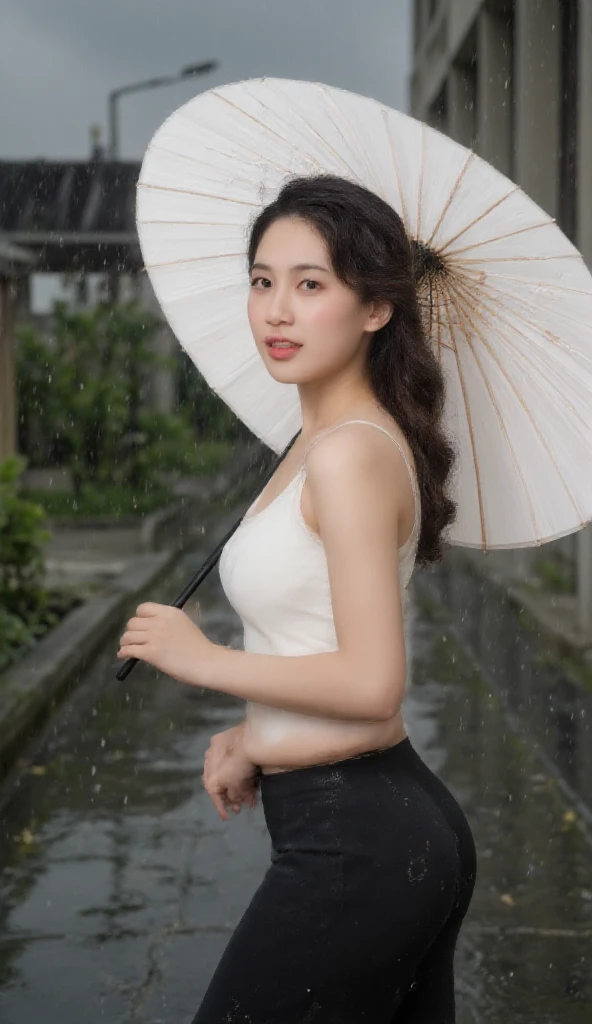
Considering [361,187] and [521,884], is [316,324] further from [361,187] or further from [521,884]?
[521,884]

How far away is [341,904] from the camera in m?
2.20

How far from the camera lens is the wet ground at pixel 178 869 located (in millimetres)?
4422

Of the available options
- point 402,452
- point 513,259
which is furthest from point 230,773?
point 513,259

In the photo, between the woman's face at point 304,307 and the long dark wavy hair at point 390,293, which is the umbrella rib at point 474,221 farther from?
the woman's face at point 304,307

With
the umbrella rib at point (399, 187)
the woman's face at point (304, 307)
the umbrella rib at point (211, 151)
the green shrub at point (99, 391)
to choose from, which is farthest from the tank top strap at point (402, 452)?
the green shrub at point (99, 391)

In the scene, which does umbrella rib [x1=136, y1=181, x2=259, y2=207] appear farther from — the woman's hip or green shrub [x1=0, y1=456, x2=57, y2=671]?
green shrub [x1=0, y1=456, x2=57, y2=671]

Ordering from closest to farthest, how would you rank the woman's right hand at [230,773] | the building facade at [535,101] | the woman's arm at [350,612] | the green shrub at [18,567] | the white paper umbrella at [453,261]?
the woman's arm at [350,612] → the woman's right hand at [230,773] → the white paper umbrella at [453,261] → the green shrub at [18,567] → the building facade at [535,101]

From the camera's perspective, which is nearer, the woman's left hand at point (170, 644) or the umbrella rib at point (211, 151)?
the woman's left hand at point (170, 644)

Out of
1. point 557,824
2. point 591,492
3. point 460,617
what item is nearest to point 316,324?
point 591,492

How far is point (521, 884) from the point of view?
5.37 m

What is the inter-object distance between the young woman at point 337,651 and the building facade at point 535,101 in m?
6.94

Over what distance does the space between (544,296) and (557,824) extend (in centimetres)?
384

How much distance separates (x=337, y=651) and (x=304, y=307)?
22.0 inches

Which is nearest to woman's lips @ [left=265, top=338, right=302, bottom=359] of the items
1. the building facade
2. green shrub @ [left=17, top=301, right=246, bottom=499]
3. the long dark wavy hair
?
the long dark wavy hair
